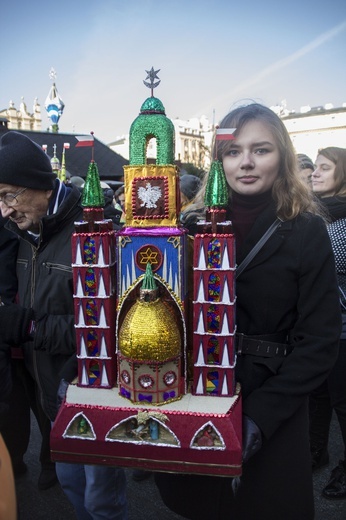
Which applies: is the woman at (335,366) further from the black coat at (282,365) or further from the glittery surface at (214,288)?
the glittery surface at (214,288)

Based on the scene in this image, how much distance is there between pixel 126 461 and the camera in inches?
61.3

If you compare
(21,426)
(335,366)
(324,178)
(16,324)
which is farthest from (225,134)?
(21,426)

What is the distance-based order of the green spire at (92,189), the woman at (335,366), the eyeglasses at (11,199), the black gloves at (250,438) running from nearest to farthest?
1. the black gloves at (250,438)
2. the green spire at (92,189)
3. the eyeglasses at (11,199)
4. the woman at (335,366)

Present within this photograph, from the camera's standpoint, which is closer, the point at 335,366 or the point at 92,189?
the point at 92,189

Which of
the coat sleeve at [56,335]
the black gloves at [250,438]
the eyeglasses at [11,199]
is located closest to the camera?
the black gloves at [250,438]

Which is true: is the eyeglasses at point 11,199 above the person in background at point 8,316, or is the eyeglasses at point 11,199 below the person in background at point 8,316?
above

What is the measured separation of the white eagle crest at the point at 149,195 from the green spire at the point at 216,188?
20 cm

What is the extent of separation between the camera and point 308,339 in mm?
1577

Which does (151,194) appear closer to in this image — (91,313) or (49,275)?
(91,313)

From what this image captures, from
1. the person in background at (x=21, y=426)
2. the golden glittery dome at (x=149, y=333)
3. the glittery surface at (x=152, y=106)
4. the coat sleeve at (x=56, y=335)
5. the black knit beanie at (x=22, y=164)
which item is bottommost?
the person in background at (x=21, y=426)

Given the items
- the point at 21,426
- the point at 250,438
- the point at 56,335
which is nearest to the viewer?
the point at 250,438

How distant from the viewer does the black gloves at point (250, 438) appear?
1.50 m

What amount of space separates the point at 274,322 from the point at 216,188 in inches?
22.5

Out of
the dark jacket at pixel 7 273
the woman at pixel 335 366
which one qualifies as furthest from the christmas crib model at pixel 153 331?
the woman at pixel 335 366
